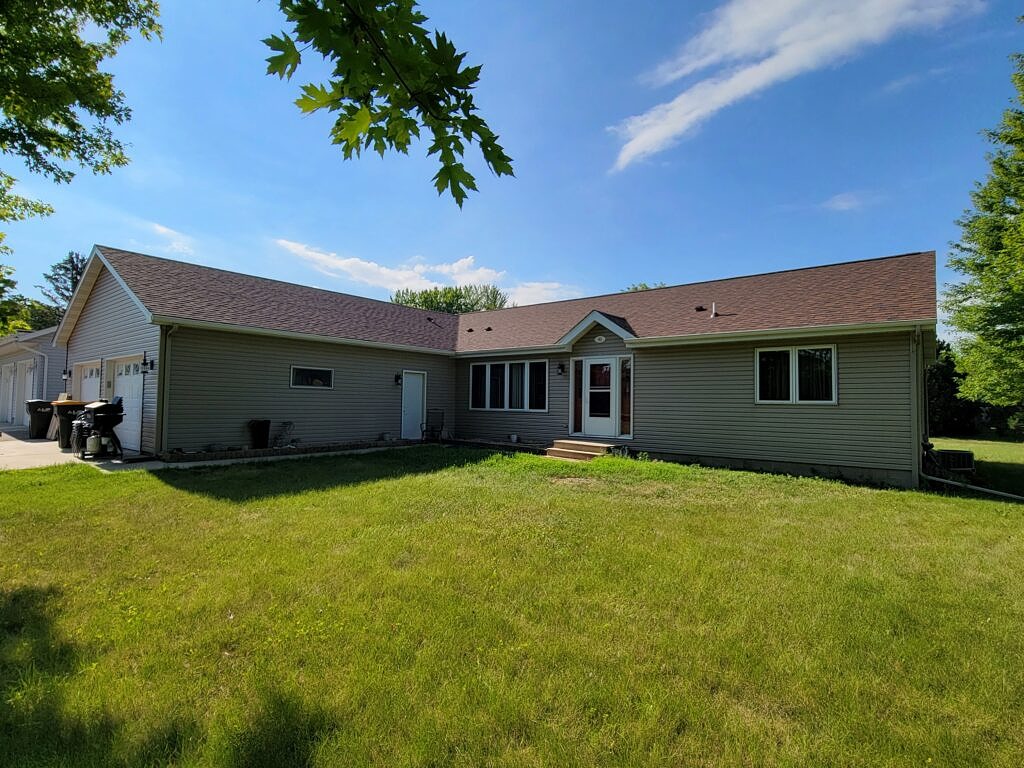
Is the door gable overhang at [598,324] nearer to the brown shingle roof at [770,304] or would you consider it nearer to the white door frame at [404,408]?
the brown shingle roof at [770,304]

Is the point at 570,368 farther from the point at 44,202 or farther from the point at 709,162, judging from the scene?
the point at 44,202

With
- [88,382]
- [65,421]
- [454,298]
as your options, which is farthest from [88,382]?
[454,298]

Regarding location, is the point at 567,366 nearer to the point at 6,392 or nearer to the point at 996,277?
the point at 996,277

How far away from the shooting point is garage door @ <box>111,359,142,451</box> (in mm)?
10927

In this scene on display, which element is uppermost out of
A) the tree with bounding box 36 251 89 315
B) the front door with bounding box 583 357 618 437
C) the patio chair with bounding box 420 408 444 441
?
the tree with bounding box 36 251 89 315

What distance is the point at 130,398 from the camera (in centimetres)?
1137

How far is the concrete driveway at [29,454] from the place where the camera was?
9.36m

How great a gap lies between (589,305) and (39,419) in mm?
16868

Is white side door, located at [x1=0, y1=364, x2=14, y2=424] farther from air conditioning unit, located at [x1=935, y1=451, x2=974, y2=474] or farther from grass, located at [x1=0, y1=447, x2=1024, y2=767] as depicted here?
air conditioning unit, located at [x1=935, y1=451, x2=974, y2=474]

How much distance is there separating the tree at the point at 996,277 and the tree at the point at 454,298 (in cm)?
3272

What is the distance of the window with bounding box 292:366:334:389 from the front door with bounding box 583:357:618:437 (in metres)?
6.76

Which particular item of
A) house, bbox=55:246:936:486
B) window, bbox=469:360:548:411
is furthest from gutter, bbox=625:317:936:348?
window, bbox=469:360:548:411

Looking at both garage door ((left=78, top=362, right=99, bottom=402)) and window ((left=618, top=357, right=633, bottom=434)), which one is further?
garage door ((left=78, top=362, right=99, bottom=402))

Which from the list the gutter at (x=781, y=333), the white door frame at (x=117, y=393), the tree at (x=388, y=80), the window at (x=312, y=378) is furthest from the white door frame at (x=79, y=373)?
the tree at (x=388, y=80)
